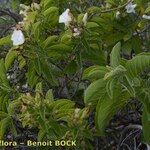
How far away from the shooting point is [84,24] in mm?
1841

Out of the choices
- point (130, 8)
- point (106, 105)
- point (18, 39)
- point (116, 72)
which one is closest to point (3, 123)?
point (18, 39)

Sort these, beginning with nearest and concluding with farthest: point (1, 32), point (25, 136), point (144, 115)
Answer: point (144, 115) → point (25, 136) → point (1, 32)

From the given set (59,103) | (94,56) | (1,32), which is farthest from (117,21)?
(1,32)

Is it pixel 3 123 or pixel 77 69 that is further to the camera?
pixel 77 69

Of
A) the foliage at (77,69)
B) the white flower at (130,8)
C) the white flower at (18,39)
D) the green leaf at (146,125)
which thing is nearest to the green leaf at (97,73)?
the foliage at (77,69)

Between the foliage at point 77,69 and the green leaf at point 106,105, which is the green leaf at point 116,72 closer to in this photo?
the foliage at point 77,69

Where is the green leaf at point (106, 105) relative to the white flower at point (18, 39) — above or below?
below

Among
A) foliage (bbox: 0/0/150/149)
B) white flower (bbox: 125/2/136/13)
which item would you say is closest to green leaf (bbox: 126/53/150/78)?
foliage (bbox: 0/0/150/149)

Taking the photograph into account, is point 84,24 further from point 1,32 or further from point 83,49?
point 1,32

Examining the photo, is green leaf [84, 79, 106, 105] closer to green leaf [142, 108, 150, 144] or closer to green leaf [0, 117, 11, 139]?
green leaf [142, 108, 150, 144]

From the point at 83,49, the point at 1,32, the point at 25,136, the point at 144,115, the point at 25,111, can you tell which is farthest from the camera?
the point at 1,32

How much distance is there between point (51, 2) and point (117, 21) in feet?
1.02

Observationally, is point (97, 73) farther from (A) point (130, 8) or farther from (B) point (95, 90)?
(A) point (130, 8)

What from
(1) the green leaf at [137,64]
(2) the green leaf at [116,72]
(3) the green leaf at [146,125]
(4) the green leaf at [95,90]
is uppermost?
(1) the green leaf at [137,64]
